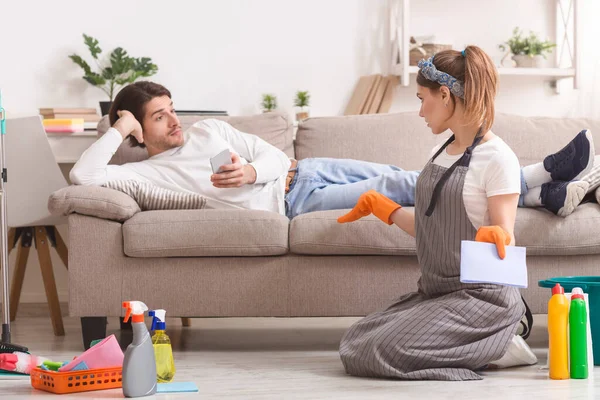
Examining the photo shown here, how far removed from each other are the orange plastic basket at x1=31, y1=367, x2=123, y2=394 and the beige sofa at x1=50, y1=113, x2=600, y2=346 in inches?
19.4

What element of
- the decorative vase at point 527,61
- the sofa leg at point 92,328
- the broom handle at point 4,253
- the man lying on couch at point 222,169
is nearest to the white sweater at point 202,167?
the man lying on couch at point 222,169

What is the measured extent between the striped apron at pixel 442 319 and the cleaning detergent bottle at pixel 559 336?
0.36ft

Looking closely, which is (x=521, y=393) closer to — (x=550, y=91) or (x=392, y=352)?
(x=392, y=352)

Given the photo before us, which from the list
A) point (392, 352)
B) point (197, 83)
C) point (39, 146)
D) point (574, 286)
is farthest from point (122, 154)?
point (574, 286)

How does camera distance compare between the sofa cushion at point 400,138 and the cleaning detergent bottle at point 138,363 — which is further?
the sofa cushion at point 400,138

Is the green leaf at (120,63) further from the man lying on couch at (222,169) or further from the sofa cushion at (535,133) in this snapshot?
the sofa cushion at (535,133)

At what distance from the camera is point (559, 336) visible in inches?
88.5

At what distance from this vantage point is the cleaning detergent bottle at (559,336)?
224 cm

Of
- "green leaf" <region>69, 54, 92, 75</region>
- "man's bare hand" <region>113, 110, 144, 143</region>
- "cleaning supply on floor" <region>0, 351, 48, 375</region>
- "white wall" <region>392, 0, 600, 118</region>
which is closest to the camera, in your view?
"cleaning supply on floor" <region>0, 351, 48, 375</region>

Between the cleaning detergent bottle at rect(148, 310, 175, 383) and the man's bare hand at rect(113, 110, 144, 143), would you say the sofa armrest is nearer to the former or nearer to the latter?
the man's bare hand at rect(113, 110, 144, 143)

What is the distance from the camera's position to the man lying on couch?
2.91 m

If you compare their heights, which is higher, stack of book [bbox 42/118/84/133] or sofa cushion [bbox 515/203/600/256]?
stack of book [bbox 42/118/84/133]

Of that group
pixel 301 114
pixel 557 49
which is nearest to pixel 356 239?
pixel 301 114

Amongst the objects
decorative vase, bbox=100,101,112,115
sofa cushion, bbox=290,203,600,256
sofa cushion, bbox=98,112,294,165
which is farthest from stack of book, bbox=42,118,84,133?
sofa cushion, bbox=290,203,600,256
